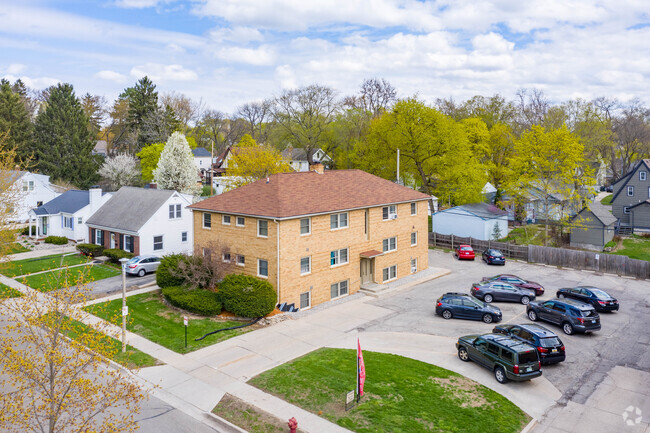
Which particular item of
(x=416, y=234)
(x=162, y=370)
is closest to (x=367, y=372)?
(x=162, y=370)

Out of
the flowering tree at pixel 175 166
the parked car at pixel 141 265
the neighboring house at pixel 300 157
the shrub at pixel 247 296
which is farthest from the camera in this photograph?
the neighboring house at pixel 300 157

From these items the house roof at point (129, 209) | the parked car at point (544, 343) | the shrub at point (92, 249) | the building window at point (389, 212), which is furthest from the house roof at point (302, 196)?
the shrub at point (92, 249)

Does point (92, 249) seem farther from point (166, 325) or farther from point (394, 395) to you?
point (394, 395)

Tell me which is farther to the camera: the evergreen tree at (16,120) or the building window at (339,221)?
the evergreen tree at (16,120)

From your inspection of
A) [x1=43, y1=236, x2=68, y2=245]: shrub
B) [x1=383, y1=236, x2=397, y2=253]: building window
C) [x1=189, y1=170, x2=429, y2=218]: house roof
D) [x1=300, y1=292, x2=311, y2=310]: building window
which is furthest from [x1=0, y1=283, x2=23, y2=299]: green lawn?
[x1=383, y1=236, x2=397, y2=253]: building window

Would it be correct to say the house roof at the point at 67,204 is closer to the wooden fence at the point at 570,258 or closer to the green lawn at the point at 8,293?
the green lawn at the point at 8,293

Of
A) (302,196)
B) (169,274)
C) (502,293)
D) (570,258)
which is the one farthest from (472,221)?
(169,274)
